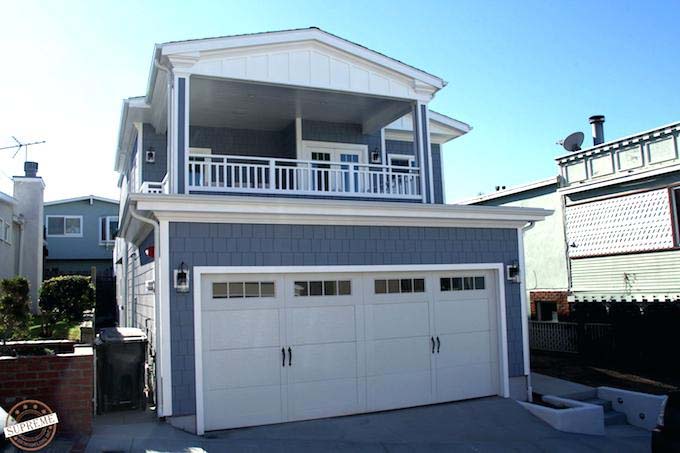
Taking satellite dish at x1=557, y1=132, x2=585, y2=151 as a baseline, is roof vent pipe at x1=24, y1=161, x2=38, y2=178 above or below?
above

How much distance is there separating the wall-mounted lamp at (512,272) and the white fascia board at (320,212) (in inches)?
28.1

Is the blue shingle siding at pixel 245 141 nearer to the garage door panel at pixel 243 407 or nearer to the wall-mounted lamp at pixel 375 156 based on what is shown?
the wall-mounted lamp at pixel 375 156

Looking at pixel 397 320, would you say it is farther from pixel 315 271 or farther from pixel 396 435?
pixel 396 435

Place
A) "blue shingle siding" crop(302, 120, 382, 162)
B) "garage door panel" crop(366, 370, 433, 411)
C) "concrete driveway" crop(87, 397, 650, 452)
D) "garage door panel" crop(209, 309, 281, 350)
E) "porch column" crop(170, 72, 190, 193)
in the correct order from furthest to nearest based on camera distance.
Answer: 1. "blue shingle siding" crop(302, 120, 382, 162)
2. "porch column" crop(170, 72, 190, 193)
3. "garage door panel" crop(366, 370, 433, 411)
4. "garage door panel" crop(209, 309, 281, 350)
5. "concrete driveway" crop(87, 397, 650, 452)

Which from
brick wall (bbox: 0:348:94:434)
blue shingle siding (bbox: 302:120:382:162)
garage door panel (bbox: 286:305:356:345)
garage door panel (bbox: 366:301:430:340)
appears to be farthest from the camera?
blue shingle siding (bbox: 302:120:382:162)

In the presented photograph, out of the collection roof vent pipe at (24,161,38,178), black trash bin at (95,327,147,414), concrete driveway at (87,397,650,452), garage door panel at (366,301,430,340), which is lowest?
concrete driveway at (87,397,650,452)

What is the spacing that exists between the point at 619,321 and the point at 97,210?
25.4 meters

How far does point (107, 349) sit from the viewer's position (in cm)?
855

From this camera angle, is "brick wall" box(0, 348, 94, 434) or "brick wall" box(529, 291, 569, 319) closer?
"brick wall" box(0, 348, 94, 434)

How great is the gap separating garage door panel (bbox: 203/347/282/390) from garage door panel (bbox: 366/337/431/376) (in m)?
1.55

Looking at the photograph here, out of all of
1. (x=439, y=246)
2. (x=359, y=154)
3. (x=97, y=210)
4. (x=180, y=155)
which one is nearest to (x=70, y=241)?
(x=97, y=210)

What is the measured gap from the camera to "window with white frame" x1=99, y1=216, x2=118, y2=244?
29895 mm

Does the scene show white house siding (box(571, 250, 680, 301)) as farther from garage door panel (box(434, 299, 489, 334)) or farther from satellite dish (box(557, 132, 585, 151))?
garage door panel (box(434, 299, 489, 334))

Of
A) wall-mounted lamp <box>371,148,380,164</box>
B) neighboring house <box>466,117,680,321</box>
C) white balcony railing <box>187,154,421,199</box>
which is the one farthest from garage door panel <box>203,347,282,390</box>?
neighboring house <box>466,117,680,321</box>
